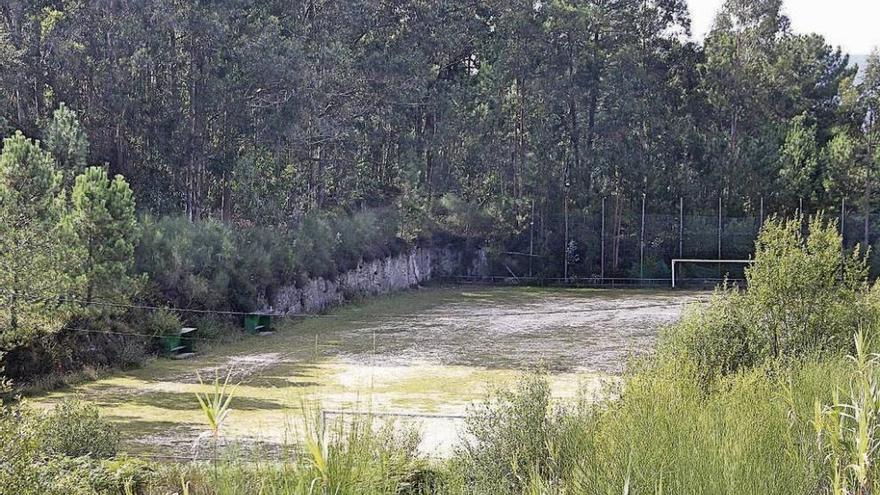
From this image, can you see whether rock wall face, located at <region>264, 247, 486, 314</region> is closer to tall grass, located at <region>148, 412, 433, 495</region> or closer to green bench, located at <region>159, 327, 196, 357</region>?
green bench, located at <region>159, 327, 196, 357</region>

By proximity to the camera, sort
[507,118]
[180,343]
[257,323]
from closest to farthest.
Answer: [180,343] → [257,323] → [507,118]

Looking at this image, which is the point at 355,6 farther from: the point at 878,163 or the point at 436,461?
the point at 436,461

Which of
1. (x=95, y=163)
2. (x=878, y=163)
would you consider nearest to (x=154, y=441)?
(x=95, y=163)

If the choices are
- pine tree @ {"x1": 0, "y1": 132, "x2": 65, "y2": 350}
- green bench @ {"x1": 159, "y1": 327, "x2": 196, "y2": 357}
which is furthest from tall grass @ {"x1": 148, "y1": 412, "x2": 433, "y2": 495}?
green bench @ {"x1": 159, "y1": 327, "x2": 196, "y2": 357}

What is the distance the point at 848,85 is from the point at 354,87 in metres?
21.8

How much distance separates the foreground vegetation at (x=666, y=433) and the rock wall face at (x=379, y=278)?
12.8 metres

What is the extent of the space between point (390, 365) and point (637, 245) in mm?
19575

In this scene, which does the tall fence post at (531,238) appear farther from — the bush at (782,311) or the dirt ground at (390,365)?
the bush at (782,311)

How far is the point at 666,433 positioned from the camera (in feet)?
15.2

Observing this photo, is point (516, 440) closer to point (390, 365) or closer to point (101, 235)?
point (390, 365)

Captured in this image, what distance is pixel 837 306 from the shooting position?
30.9 ft

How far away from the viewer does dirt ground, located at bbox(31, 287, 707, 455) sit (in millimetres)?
10258

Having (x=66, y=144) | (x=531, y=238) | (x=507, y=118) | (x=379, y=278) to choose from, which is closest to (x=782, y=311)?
(x=66, y=144)

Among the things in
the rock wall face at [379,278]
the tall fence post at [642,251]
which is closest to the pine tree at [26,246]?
the rock wall face at [379,278]
